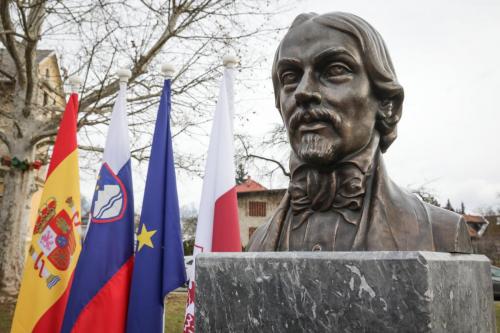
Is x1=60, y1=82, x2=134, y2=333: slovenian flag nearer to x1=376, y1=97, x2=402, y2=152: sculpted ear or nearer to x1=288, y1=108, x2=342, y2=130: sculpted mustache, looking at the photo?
x1=288, y1=108, x2=342, y2=130: sculpted mustache

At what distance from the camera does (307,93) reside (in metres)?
1.77

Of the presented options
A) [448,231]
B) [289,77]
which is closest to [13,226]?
[289,77]

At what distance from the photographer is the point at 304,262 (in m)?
1.41

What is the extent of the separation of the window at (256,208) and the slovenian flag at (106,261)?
22.2m

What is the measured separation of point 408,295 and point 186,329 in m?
2.48

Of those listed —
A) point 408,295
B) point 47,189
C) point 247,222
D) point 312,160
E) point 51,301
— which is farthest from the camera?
point 247,222

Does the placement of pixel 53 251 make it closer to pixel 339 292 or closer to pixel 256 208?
pixel 339 292

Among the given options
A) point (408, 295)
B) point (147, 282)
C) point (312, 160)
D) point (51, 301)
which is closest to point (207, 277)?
point (312, 160)

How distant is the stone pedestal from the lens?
1.22 m

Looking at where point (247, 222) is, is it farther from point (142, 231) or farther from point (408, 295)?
point (408, 295)

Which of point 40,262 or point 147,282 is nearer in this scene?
point 147,282

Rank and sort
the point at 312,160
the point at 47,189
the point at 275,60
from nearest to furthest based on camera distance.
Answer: the point at 312,160 < the point at 275,60 < the point at 47,189

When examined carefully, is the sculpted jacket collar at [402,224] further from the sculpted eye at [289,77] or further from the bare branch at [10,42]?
the bare branch at [10,42]

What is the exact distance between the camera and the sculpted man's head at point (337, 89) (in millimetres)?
1766
